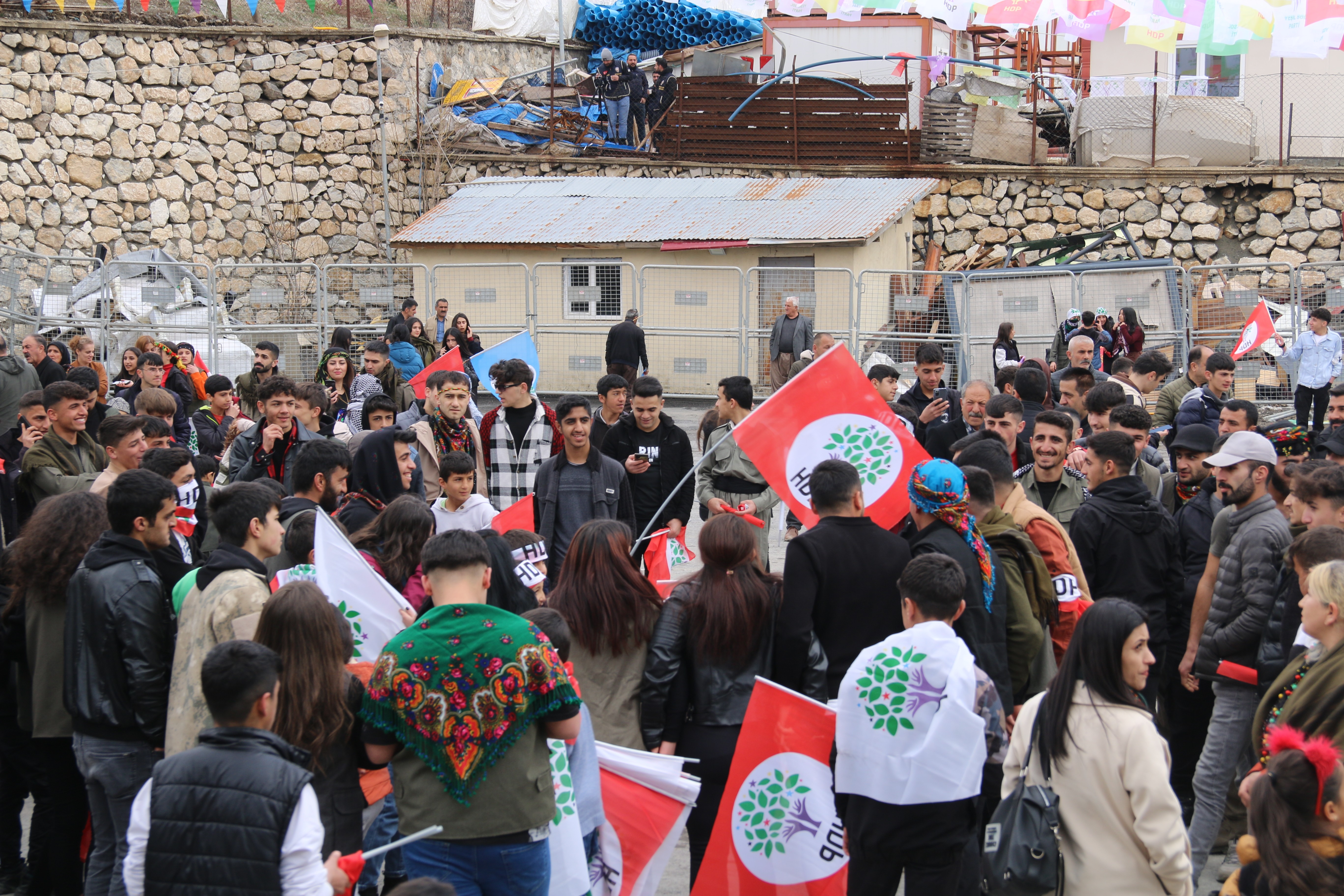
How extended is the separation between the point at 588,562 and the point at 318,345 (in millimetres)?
14699

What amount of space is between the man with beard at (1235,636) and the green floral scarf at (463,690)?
119 inches

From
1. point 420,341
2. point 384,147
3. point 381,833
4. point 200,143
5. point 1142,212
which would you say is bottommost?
point 381,833

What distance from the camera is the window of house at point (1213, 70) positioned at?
2217 centimetres

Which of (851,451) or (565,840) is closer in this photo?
(565,840)

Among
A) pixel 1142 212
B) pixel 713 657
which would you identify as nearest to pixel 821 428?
pixel 713 657

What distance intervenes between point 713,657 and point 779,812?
60 cm

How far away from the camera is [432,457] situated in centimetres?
750

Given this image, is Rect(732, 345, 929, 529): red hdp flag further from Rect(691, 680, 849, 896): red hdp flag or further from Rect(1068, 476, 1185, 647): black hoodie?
Rect(691, 680, 849, 896): red hdp flag

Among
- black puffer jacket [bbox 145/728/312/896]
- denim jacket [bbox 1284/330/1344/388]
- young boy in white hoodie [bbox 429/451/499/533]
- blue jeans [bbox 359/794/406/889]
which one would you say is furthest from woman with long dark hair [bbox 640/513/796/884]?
denim jacket [bbox 1284/330/1344/388]

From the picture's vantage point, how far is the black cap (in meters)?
6.34

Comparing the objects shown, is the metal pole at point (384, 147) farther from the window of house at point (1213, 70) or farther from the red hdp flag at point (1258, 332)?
the red hdp flag at point (1258, 332)

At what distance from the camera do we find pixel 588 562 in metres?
4.51

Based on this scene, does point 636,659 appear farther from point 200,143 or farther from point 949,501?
point 200,143

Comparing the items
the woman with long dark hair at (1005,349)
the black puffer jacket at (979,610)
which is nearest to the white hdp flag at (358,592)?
the black puffer jacket at (979,610)
